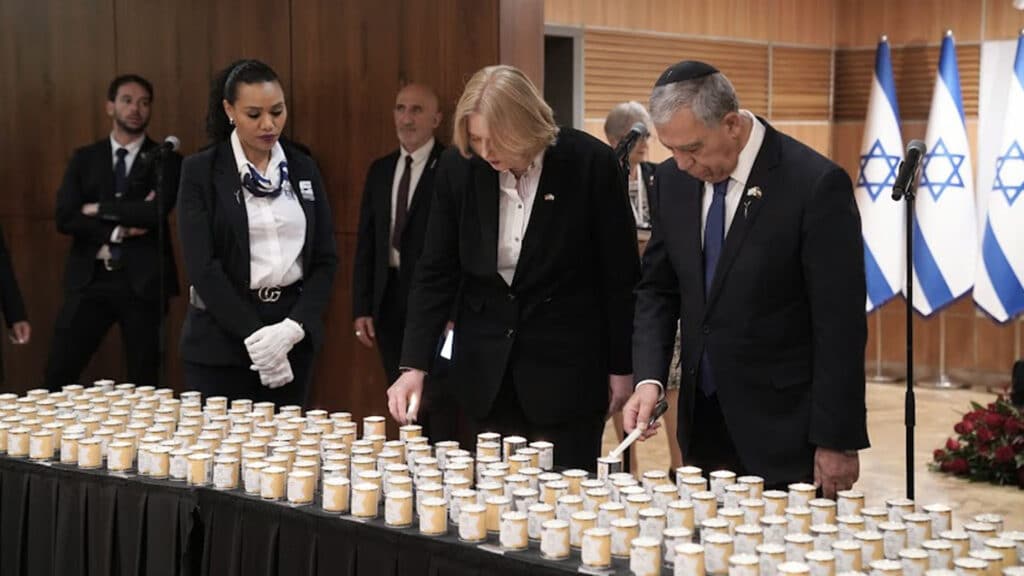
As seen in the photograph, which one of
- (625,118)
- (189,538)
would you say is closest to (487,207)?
(189,538)

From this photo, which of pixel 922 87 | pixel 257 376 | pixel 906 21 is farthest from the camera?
pixel 906 21

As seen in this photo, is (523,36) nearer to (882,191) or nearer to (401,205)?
(401,205)

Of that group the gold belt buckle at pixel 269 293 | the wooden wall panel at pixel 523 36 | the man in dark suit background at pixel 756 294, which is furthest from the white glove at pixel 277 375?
the wooden wall panel at pixel 523 36

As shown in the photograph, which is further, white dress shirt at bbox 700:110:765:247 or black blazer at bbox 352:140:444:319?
black blazer at bbox 352:140:444:319

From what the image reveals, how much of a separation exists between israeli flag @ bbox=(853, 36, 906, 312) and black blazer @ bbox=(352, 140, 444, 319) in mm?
4563

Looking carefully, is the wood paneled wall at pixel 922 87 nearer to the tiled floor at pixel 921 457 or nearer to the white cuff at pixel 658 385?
the tiled floor at pixel 921 457

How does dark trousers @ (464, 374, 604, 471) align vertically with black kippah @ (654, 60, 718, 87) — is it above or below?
below

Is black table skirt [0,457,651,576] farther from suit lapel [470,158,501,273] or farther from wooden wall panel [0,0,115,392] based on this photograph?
wooden wall panel [0,0,115,392]

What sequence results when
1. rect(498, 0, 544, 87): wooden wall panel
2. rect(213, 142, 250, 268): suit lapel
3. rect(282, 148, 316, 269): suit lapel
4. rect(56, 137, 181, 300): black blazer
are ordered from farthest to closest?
rect(56, 137, 181, 300): black blazer → rect(498, 0, 544, 87): wooden wall panel → rect(282, 148, 316, 269): suit lapel → rect(213, 142, 250, 268): suit lapel

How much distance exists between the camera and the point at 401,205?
5688mm

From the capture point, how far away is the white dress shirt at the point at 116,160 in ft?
21.0

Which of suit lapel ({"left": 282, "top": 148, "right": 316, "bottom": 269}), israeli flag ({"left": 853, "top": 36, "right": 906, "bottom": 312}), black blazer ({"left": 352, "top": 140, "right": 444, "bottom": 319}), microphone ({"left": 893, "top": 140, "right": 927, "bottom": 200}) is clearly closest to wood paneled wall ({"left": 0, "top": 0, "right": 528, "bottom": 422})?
black blazer ({"left": 352, "top": 140, "right": 444, "bottom": 319})

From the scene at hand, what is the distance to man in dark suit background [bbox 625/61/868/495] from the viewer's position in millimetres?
2961

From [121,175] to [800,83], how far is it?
205 inches
